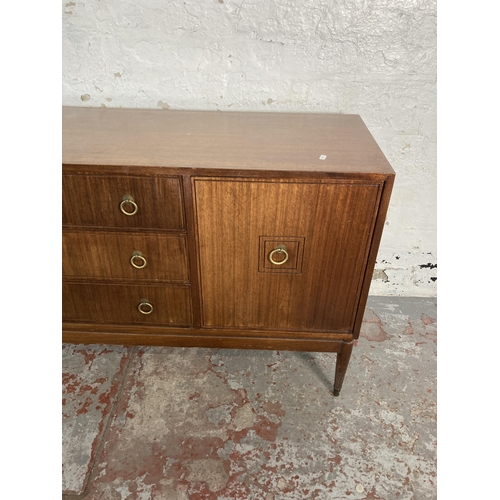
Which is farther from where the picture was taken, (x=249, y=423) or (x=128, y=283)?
(x=249, y=423)

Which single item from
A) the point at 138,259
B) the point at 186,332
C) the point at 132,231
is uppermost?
the point at 132,231

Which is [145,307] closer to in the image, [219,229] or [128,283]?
[128,283]

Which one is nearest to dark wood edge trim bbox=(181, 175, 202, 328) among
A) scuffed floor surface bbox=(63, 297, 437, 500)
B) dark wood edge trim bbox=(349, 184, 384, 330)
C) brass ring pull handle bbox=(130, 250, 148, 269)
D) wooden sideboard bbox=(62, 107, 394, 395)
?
wooden sideboard bbox=(62, 107, 394, 395)

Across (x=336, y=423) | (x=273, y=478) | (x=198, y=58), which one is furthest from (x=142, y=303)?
(x=198, y=58)

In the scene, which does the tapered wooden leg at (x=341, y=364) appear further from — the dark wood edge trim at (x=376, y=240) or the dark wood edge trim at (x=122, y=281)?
the dark wood edge trim at (x=122, y=281)

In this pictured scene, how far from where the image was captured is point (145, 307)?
150 centimetres

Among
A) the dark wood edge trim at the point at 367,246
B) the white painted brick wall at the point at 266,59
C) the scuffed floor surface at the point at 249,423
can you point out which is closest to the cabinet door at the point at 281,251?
the dark wood edge trim at the point at 367,246

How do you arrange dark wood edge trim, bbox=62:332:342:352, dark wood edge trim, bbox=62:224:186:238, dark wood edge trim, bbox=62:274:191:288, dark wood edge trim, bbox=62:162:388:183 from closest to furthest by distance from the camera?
dark wood edge trim, bbox=62:162:388:183 → dark wood edge trim, bbox=62:224:186:238 → dark wood edge trim, bbox=62:274:191:288 → dark wood edge trim, bbox=62:332:342:352

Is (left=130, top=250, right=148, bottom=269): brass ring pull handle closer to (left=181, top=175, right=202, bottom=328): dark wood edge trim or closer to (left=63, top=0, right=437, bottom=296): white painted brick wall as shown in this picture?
(left=181, top=175, right=202, bottom=328): dark wood edge trim

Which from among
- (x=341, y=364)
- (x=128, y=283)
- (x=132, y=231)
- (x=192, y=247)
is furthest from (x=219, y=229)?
(x=341, y=364)

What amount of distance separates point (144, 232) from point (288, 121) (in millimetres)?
766

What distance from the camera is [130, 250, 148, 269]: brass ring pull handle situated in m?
1.37

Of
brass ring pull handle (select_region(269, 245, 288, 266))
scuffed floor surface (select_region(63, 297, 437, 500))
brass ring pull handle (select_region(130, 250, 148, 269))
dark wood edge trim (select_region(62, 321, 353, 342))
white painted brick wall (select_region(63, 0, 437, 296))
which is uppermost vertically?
white painted brick wall (select_region(63, 0, 437, 296))

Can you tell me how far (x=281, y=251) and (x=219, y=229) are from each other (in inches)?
8.6
